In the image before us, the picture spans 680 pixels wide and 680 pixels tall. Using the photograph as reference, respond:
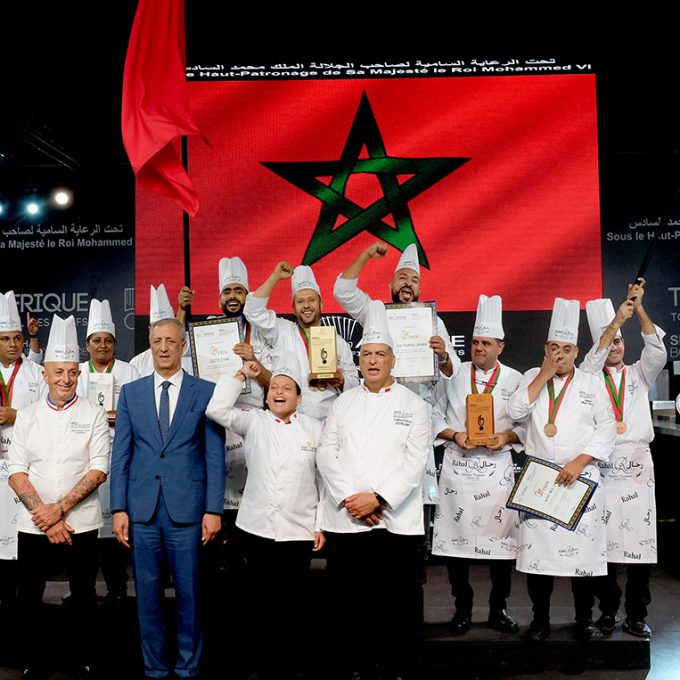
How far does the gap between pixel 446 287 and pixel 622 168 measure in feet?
5.61

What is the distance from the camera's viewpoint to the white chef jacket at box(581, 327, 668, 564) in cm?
441

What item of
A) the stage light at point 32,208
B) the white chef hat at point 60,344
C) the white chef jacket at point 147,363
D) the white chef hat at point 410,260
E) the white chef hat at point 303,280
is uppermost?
the stage light at point 32,208

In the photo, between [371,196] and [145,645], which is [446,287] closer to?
[371,196]

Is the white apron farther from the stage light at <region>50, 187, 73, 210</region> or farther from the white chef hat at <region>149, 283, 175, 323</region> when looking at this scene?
the stage light at <region>50, 187, 73, 210</region>

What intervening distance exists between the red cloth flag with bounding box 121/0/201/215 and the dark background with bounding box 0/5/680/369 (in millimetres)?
1522

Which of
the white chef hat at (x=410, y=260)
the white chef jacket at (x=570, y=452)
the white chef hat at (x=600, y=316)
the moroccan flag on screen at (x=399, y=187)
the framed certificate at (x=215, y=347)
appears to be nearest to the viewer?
the white chef jacket at (x=570, y=452)

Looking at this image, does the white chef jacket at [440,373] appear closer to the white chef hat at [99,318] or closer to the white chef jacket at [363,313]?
the white chef jacket at [363,313]

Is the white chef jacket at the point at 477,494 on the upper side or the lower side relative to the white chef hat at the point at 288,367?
lower

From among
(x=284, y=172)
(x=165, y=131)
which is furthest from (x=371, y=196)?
(x=165, y=131)

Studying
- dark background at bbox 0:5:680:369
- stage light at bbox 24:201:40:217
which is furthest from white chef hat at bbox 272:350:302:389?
stage light at bbox 24:201:40:217

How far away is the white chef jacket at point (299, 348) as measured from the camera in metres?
4.20

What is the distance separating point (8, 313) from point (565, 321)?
303 cm

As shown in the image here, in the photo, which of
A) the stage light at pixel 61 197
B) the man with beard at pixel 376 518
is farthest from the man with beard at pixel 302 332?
the stage light at pixel 61 197

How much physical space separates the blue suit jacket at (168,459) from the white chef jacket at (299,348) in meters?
0.67
